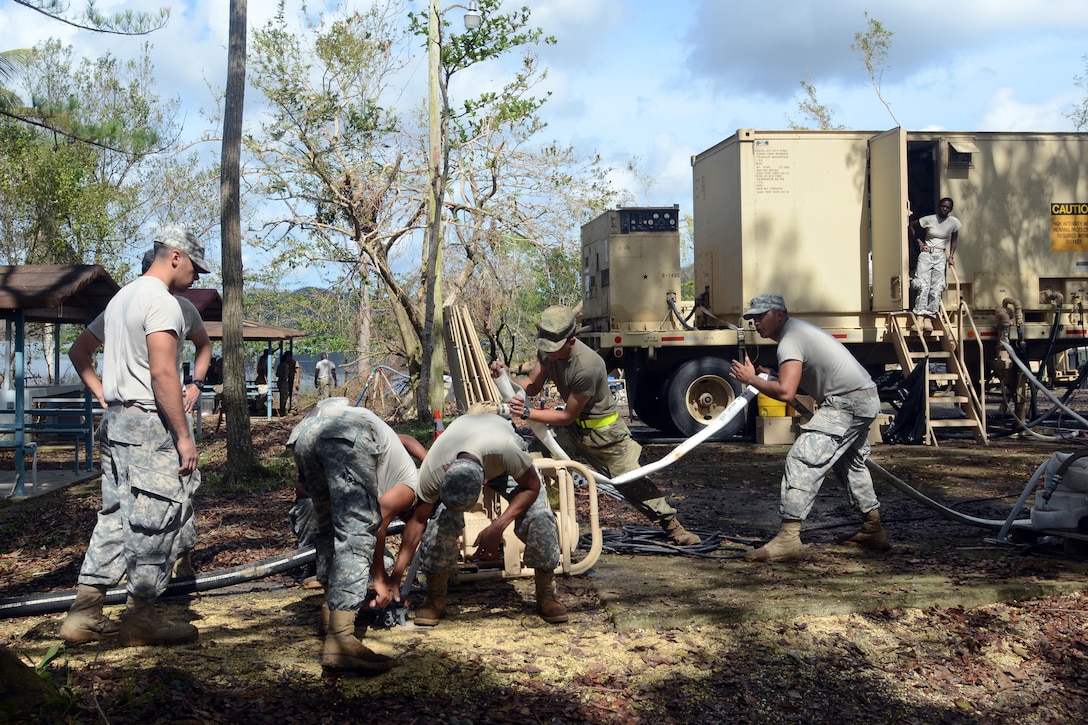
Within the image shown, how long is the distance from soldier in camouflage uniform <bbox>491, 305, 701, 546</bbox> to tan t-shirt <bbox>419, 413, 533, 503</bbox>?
831 mm

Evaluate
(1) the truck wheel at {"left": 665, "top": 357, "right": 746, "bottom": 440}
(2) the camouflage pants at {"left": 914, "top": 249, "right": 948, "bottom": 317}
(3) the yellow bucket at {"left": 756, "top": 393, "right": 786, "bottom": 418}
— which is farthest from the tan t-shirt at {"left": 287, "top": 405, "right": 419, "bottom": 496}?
(2) the camouflage pants at {"left": 914, "top": 249, "right": 948, "bottom": 317}

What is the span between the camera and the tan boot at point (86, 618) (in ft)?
14.0

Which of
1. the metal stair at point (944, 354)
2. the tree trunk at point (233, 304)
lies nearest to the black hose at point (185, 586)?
the tree trunk at point (233, 304)

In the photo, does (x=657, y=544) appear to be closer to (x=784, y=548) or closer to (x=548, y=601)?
(x=784, y=548)

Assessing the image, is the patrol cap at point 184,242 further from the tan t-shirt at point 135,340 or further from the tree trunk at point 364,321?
the tree trunk at point 364,321

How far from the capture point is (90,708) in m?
3.32

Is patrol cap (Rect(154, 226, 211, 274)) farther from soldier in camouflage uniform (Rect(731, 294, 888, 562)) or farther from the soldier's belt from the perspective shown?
soldier in camouflage uniform (Rect(731, 294, 888, 562))

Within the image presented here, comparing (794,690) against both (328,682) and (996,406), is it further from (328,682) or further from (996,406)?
(996,406)

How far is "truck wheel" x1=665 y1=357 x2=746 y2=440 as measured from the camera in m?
12.6

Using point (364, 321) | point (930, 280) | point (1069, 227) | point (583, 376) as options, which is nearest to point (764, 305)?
point (583, 376)

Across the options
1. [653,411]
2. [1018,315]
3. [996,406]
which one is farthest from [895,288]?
[996,406]

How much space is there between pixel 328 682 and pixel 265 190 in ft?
49.2

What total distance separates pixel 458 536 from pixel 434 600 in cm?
35

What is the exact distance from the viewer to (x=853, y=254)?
1258 centimetres
